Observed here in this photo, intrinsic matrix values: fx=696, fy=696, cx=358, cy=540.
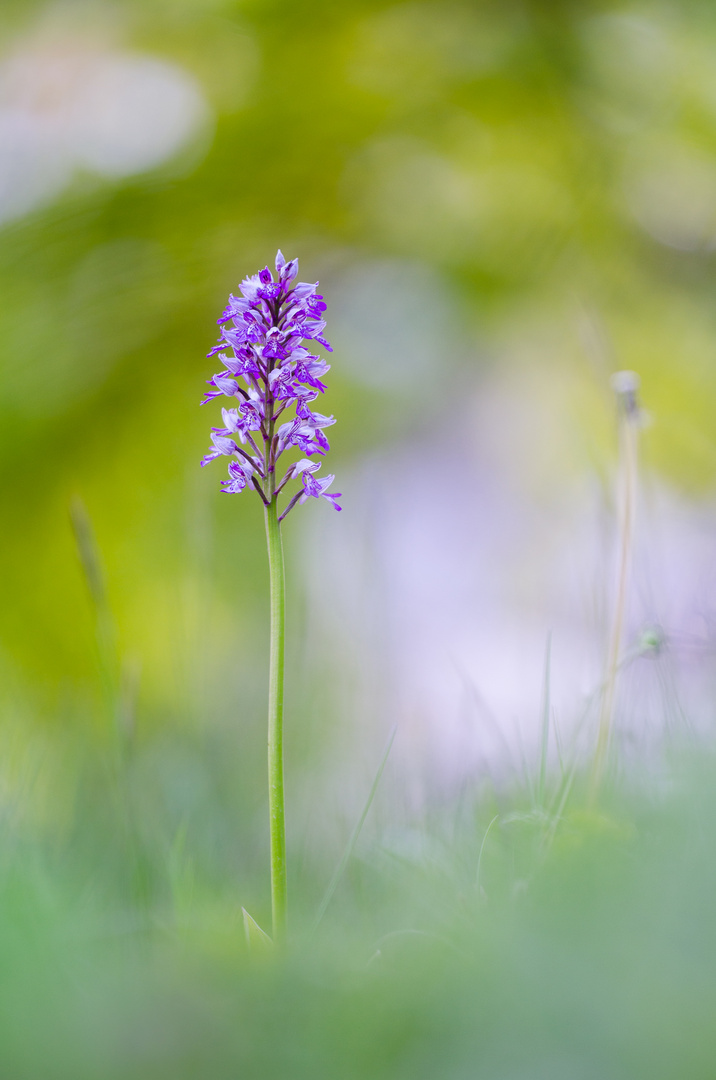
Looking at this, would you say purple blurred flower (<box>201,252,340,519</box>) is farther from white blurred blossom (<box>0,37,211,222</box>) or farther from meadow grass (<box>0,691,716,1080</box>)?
white blurred blossom (<box>0,37,211,222</box>)

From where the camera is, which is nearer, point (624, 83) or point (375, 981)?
point (375, 981)

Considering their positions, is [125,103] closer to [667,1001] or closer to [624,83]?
[624,83]

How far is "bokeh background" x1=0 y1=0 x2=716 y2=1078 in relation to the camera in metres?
1.97

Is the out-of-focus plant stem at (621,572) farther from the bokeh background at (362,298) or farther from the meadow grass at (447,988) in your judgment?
the bokeh background at (362,298)

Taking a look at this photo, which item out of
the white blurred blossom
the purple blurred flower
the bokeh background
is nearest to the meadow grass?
the purple blurred flower

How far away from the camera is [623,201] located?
2.09 m

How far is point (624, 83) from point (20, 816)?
233 cm

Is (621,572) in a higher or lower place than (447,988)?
higher

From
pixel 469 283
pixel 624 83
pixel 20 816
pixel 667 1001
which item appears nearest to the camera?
pixel 667 1001

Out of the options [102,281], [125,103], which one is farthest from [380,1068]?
[125,103]

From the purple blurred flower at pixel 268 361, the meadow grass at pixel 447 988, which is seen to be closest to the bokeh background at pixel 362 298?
the purple blurred flower at pixel 268 361

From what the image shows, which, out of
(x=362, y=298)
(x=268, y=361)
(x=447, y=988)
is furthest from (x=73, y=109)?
(x=447, y=988)

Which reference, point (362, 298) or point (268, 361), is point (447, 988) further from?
point (362, 298)

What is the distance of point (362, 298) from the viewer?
2.34 meters
